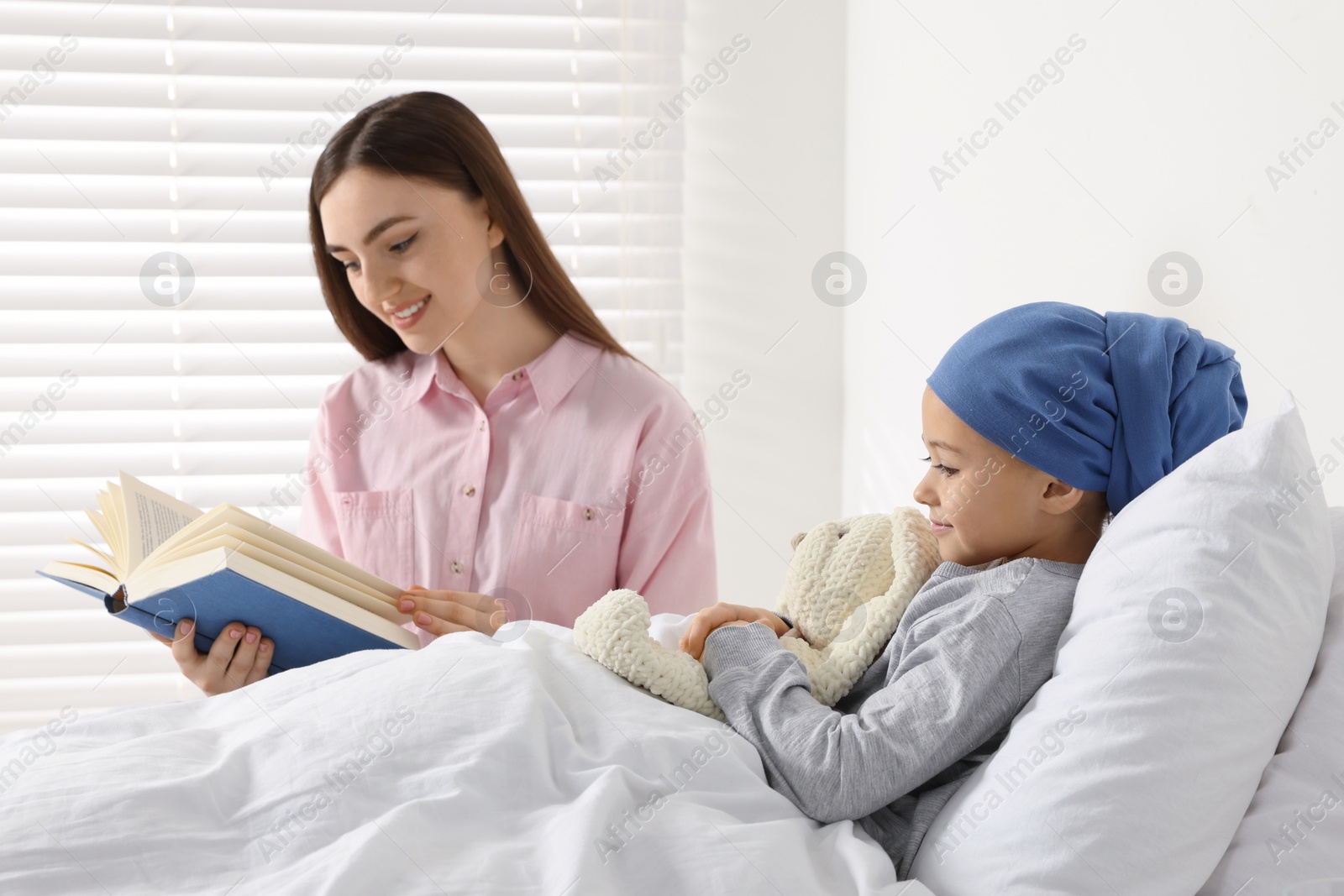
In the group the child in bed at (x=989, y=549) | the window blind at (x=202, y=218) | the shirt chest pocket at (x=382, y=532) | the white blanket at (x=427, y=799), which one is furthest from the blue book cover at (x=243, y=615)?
the window blind at (x=202, y=218)

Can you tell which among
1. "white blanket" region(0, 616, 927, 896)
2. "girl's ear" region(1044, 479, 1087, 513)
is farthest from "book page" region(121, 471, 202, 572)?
"girl's ear" region(1044, 479, 1087, 513)

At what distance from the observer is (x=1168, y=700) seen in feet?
2.33

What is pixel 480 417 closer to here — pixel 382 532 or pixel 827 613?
pixel 382 532

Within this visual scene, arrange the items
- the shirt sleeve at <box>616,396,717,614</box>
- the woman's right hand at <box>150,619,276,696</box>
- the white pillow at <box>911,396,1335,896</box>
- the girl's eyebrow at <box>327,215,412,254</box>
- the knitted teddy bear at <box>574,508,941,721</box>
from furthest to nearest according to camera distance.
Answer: the shirt sleeve at <box>616,396,717,614</box> < the girl's eyebrow at <box>327,215,412,254</box> < the woman's right hand at <box>150,619,276,696</box> < the knitted teddy bear at <box>574,508,941,721</box> < the white pillow at <box>911,396,1335,896</box>

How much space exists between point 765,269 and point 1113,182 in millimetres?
1196

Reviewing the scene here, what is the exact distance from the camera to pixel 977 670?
0.83 meters

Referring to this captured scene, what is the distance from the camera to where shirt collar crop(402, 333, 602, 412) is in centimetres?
→ 164

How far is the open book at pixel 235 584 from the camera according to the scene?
1.13m

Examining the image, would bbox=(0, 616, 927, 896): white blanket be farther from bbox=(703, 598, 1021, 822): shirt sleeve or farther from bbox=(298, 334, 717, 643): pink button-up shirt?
bbox=(298, 334, 717, 643): pink button-up shirt

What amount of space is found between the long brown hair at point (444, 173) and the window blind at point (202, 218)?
2.15 ft

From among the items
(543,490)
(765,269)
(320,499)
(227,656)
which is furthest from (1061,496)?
(765,269)

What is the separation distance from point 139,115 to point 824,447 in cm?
172

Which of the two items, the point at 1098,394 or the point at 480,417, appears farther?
the point at 480,417

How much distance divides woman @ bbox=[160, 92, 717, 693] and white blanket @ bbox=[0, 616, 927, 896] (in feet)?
2.13
